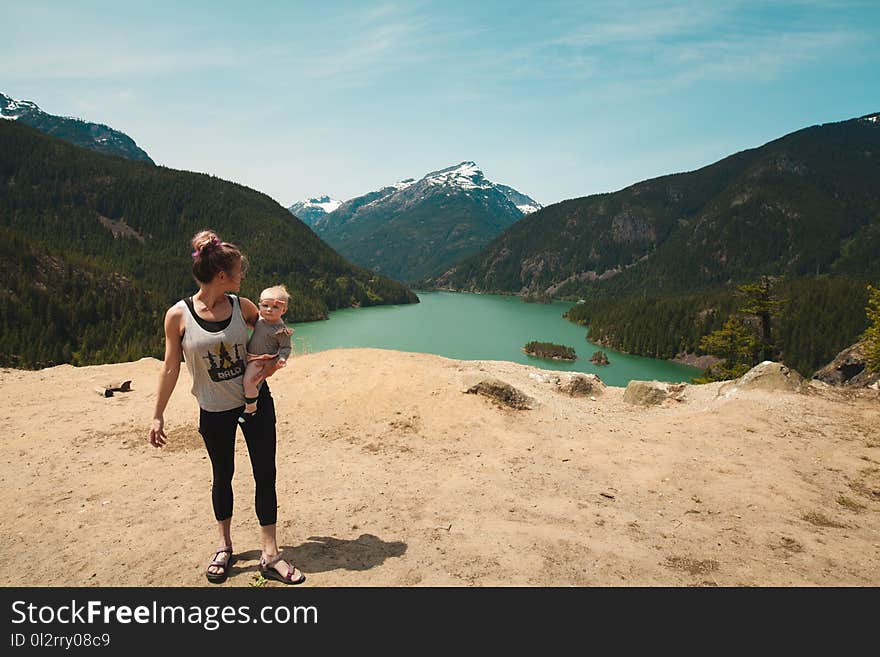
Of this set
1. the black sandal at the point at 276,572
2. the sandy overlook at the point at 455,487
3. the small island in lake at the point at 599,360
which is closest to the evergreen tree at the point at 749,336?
the sandy overlook at the point at 455,487

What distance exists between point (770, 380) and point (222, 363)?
15215 mm

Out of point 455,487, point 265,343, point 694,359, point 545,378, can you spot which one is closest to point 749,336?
point 545,378

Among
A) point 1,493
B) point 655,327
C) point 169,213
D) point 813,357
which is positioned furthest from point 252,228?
point 1,493

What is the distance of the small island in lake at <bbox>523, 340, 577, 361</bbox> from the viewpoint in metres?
81.1

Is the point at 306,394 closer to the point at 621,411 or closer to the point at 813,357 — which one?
the point at 621,411

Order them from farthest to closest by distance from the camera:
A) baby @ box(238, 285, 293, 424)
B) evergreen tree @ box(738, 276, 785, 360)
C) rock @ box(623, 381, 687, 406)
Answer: evergreen tree @ box(738, 276, 785, 360) → rock @ box(623, 381, 687, 406) → baby @ box(238, 285, 293, 424)

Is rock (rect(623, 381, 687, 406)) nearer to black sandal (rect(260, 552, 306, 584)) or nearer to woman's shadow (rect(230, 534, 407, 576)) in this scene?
woman's shadow (rect(230, 534, 407, 576))

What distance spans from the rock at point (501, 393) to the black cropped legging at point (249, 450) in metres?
8.04

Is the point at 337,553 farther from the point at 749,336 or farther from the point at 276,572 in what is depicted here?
the point at 749,336

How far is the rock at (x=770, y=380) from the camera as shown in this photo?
13.4 m

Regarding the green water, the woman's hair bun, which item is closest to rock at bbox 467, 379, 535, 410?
the woman's hair bun

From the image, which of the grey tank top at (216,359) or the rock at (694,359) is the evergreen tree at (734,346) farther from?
the rock at (694,359)

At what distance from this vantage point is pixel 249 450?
4.50 metres
